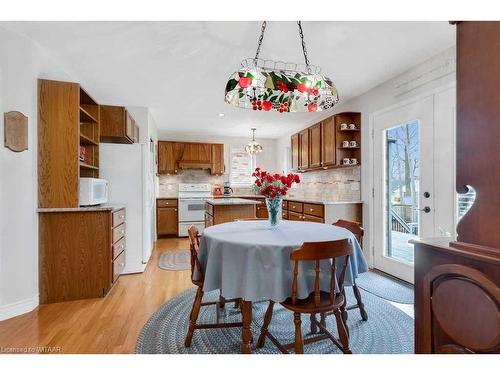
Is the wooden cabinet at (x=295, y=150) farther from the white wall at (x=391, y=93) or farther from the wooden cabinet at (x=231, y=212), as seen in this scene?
the wooden cabinet at (x=231, y=212)

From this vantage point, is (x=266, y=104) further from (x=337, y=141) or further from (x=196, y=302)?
(x=337, y=141)

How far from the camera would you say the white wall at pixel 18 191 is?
2348 millimetres

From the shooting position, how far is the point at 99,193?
3.15 metres

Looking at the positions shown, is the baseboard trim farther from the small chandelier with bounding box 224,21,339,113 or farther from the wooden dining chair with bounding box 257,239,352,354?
the small chandelier with bounding box 224,21,339,113

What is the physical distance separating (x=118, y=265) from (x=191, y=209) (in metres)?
3.01

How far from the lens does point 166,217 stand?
6070 mm

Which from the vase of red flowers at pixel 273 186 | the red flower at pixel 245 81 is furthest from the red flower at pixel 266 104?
the vase of red flowers at pixel 273 186

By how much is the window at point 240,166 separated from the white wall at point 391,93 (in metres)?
3.09

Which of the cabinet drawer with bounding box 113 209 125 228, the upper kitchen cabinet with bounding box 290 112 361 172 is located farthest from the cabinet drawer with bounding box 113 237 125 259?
the upper kitchen cabinet with bounding box 290 112 361 172

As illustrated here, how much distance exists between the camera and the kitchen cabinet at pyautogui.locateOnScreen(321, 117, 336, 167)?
4141 millimetres
